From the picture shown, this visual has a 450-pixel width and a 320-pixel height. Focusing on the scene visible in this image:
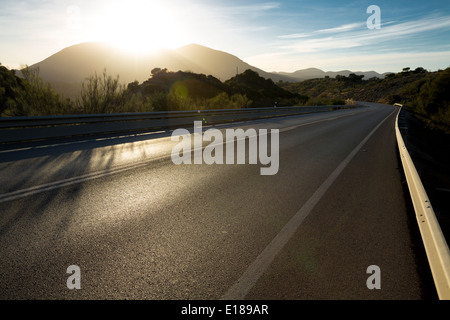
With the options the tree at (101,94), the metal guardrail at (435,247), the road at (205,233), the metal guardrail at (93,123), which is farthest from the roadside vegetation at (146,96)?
the metal guardrail at (435,247)

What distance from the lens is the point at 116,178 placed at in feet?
20.1

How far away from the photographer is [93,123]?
12.9 m

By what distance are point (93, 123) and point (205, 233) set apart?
1076 centimetres

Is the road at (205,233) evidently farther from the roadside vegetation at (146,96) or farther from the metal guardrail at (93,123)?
the roadside vegetation at (146,96)

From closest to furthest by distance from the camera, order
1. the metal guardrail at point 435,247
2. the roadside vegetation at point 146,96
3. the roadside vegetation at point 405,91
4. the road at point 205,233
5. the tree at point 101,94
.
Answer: the metal guardrail at point 435,247 → the road at point 205,233 → the roadside vegetation at point 146,96 → the tree at point 101,94 → the roadside vegetation at point 405,91

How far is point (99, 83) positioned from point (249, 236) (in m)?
14.2

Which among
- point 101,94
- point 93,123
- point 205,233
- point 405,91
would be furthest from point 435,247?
point 405,91

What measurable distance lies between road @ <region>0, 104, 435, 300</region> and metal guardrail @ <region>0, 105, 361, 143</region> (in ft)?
12.3

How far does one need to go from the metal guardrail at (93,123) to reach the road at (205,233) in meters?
3.76

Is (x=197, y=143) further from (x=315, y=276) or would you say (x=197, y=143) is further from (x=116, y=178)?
(x=315, y=276)

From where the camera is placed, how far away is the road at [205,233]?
2.72 metres

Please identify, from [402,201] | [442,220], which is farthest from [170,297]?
[402,201]

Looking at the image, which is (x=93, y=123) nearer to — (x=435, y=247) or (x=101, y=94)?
(x=101, y=94)

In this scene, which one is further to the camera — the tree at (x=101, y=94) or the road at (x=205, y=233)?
the tree at (x=101, y=94)
